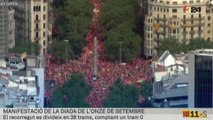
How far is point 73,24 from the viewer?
2541 cm

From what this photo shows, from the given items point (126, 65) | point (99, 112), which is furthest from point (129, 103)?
point (99, 112)

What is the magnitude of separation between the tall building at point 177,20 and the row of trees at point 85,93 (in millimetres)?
5253

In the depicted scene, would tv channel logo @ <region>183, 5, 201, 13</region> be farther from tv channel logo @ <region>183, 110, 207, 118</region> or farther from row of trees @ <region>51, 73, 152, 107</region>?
tv channel logo @ <region>183, 110, 207, 118</region>

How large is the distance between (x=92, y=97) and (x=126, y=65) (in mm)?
3715

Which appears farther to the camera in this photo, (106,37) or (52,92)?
(106,37)

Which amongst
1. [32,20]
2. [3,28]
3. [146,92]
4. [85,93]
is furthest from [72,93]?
[32,20]

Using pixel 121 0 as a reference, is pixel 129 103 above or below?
below

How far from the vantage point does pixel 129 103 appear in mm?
17500

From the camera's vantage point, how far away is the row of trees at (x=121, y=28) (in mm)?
23781

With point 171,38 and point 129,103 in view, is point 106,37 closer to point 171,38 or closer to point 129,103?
point 171,38

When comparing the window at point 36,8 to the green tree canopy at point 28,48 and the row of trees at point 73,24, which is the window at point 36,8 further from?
the green tree canopy at point 28,48

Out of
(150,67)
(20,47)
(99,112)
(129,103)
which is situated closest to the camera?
(99,112)

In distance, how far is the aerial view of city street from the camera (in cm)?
1809

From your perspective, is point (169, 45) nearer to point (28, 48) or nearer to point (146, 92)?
point (28, 48)
